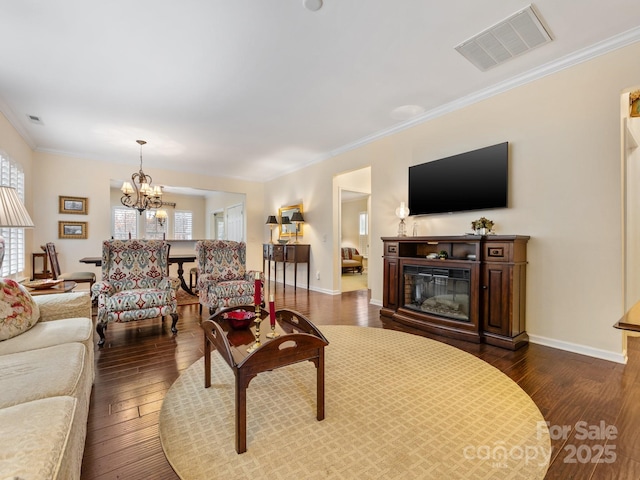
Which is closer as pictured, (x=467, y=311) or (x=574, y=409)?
(x=574, y=409)

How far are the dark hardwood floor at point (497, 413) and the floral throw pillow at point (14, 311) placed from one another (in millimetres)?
612

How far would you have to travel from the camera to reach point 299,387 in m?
2.07

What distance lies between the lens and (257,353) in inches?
58.8

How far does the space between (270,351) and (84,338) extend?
3.93 feet

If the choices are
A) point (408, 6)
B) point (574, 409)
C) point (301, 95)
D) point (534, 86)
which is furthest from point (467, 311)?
point (301, 95)

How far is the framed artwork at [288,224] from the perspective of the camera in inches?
255

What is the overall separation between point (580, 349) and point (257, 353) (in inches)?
116

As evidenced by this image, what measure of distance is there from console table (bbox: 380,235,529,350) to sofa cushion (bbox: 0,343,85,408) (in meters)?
3.11

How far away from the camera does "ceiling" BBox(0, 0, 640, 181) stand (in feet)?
7.13

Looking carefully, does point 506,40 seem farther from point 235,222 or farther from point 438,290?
point 235,222

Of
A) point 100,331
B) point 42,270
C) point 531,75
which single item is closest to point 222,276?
point 100,331

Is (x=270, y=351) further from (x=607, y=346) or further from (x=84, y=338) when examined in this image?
(x=607, y=346)

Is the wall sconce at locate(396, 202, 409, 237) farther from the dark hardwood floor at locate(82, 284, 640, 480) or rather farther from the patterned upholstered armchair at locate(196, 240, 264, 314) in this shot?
the patterned upholstered armchair at locate(196, 240, 264, 314)

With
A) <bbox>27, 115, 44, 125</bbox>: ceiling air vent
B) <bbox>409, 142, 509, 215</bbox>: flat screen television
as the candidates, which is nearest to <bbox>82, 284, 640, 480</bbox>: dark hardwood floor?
<bbox>409, 142, 509, 215</bbox>: flat screen television
